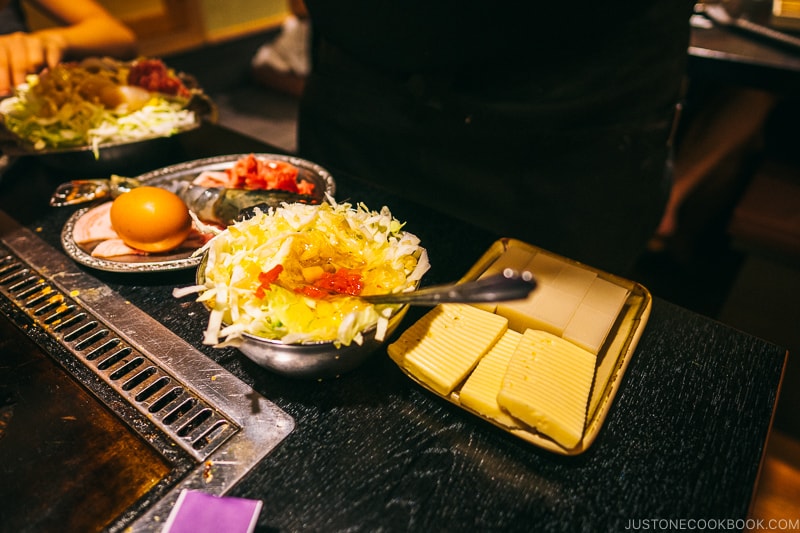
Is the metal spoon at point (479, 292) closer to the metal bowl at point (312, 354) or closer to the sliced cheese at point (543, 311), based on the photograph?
the metal bowl at point (312, 354)

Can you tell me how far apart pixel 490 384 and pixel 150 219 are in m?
1.13

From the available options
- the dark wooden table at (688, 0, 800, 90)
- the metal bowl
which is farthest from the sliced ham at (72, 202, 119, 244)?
the dark wooden table at (688, 0, 800, 90)

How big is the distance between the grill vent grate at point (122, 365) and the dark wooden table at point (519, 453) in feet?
0.41

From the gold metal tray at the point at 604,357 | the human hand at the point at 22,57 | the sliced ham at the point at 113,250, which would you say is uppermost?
the human hand at the point at 22,57

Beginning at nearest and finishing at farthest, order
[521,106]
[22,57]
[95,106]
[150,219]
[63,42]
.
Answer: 1. [150,219]
2. [521,106]
3. [95,106]
4. [22,57]
5. [63,42]

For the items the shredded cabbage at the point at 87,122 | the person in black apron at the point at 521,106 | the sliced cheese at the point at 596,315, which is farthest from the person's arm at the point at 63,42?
the sliced cheese at the point at 596,315

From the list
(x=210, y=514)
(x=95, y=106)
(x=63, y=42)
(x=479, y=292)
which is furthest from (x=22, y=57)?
(x=479, y=292)

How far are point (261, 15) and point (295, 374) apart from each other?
7561 mm

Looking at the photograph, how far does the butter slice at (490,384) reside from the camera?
1085 mm

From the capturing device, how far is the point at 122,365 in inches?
51.9

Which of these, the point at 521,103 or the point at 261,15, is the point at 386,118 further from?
the point at 261,15

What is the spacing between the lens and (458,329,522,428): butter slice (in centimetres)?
108

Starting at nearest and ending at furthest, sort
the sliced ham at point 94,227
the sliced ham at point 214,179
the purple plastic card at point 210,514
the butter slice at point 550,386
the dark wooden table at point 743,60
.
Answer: the purple plastic card at point 210,514
the butter slice at point 550,386
the sliced ham at point 94,227
the sliced ham at point 214,179
the dark wooden table at point 743,60

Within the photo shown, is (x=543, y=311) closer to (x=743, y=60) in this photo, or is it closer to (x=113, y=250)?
(x=113, y=250)
